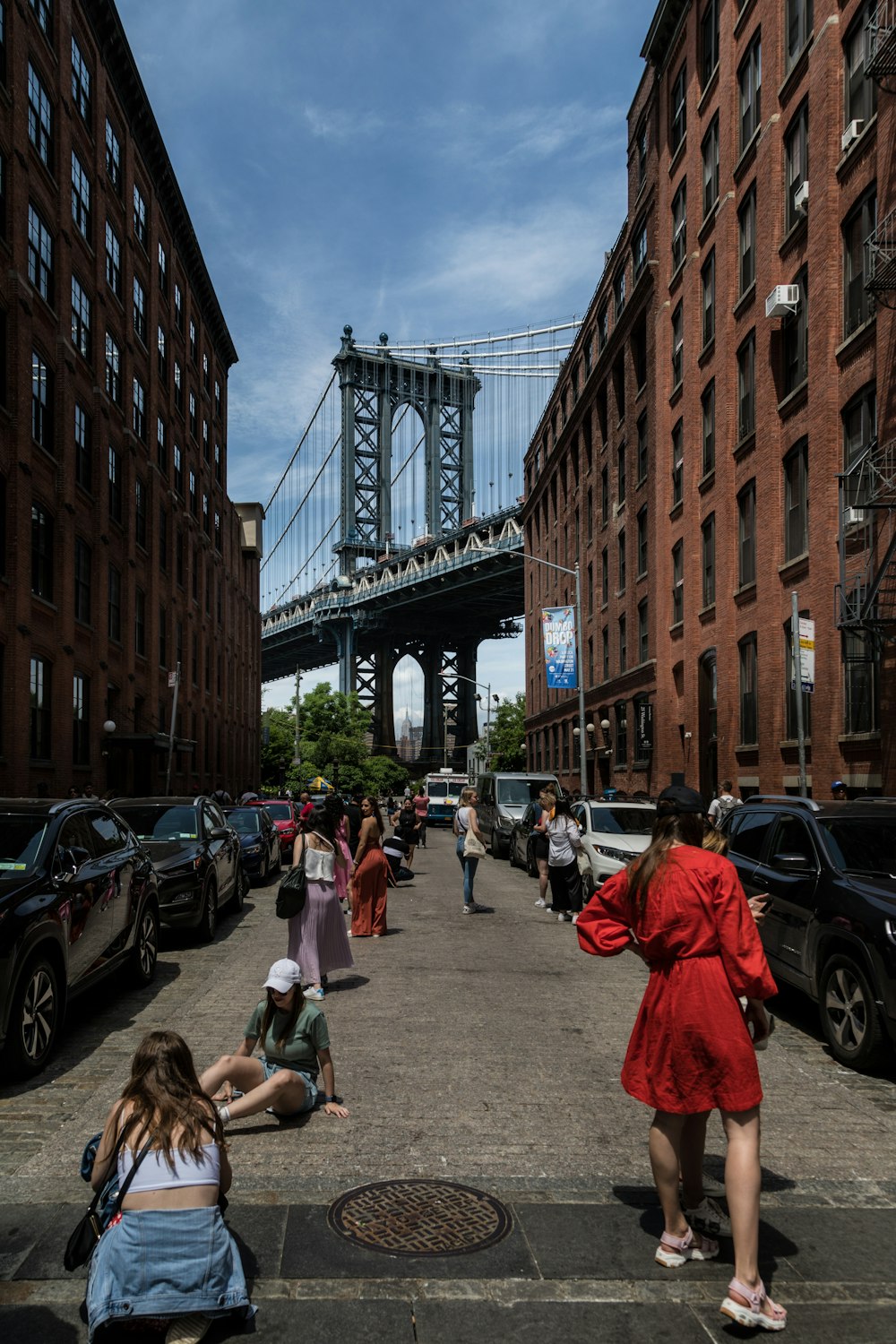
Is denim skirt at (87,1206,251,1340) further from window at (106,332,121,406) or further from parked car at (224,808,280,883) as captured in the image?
window at (106,332,121,406)

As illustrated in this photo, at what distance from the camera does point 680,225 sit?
3366 centimetres

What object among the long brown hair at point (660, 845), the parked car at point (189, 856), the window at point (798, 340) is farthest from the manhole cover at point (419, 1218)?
the window at point (798, 340)

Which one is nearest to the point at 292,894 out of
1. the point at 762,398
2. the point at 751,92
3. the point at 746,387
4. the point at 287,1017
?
the point at 287,1017

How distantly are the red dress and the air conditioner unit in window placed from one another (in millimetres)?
20824

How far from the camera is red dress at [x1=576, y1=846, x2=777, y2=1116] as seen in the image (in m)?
4.13

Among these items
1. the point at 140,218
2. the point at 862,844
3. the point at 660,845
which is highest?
the point at 140,218

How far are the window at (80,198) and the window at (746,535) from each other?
18.1 metres

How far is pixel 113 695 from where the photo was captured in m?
32.6

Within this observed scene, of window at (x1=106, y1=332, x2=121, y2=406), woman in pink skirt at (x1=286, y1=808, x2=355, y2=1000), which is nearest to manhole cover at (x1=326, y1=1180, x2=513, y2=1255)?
woman in pink skirt at (x1=286, y1=808, x2=355, y2=1000)

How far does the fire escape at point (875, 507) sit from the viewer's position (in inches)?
703

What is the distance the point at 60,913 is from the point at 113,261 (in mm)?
30383

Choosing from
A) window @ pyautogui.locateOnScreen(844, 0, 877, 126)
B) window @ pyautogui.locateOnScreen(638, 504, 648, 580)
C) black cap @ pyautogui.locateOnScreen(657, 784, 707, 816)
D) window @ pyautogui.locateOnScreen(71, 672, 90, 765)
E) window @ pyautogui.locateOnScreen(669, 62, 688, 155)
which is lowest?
black cap @ pyautogui.locateOnScreen(657, 784, 707, 816)

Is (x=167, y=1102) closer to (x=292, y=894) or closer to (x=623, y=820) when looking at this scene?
A: (x=292, y=894)

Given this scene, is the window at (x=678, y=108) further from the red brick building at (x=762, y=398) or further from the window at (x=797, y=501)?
the window at (x=797, y=501)
